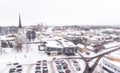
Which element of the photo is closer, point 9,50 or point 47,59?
point 47,59

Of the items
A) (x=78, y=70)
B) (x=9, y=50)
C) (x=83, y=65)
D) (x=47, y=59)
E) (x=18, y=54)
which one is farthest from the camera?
(x=9, y=50)

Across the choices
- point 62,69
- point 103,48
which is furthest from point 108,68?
point 103,48

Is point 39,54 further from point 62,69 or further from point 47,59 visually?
point 62,69

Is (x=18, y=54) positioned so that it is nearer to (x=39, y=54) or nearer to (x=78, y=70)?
(x=39, y=54)

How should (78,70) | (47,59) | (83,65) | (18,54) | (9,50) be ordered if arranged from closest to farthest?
(78,70), (83,65), (47,59), (18,54), (9,50)

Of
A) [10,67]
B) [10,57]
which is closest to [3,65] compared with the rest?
[10,67]

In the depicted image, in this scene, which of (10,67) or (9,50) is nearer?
(10,67)

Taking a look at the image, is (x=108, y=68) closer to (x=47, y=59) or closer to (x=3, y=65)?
(x=47, y=59)

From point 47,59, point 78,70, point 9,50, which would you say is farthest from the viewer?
point 9,50
